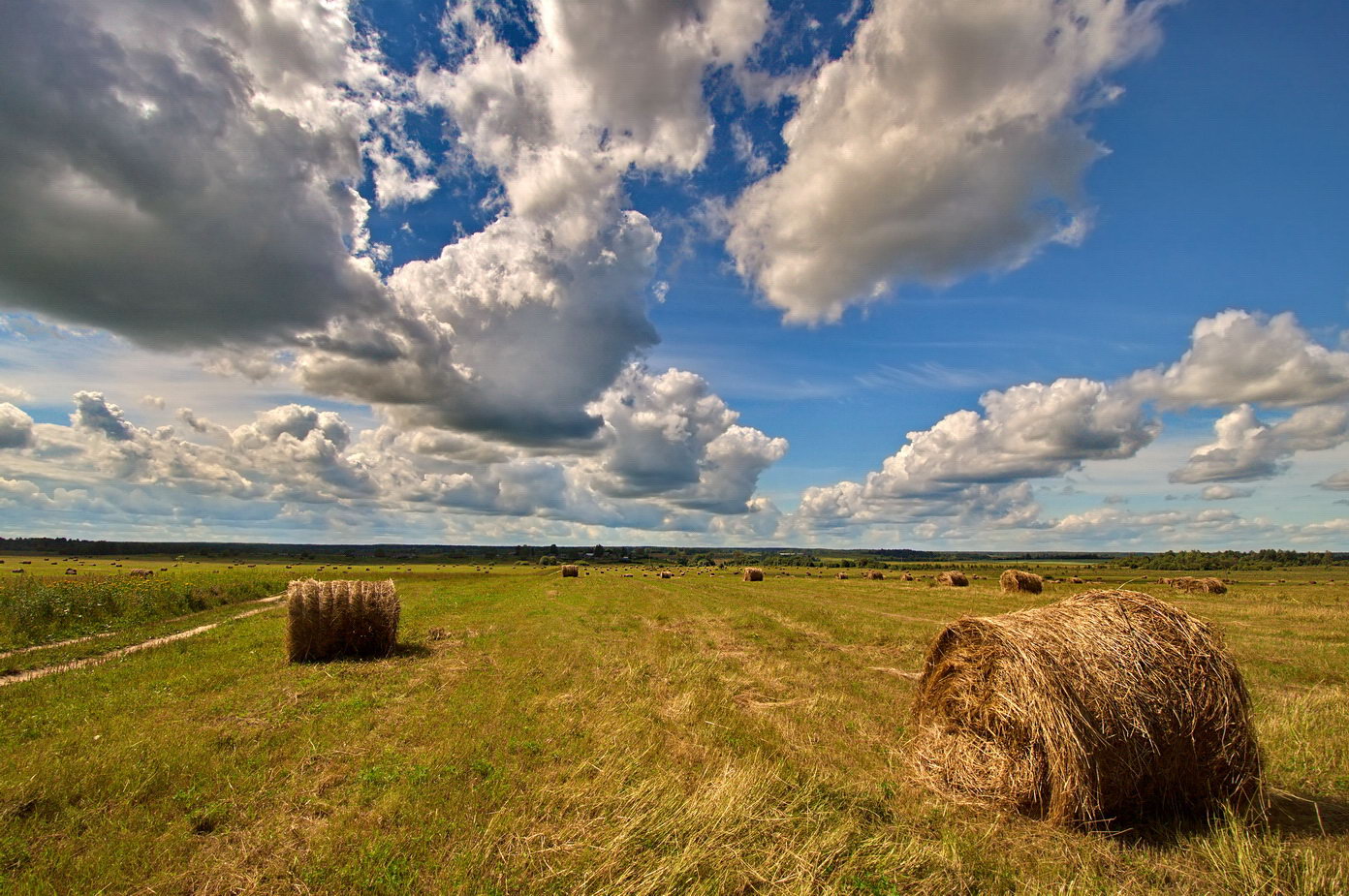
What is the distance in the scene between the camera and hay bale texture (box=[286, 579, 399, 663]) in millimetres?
17484

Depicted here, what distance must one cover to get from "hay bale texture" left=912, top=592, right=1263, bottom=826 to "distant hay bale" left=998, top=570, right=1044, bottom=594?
1637 inches

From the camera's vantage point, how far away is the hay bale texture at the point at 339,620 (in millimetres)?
17484

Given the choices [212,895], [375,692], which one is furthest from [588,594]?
[212,895]

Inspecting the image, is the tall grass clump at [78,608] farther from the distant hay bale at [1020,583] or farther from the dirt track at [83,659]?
the distant hay bale at [1020,583]

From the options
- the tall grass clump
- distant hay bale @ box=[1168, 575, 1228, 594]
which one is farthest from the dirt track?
distant hay bale @ box=[1168, 575, 1228, 594]

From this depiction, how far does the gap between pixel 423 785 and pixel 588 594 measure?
34764 mm

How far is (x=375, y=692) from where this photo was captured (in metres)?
13.6

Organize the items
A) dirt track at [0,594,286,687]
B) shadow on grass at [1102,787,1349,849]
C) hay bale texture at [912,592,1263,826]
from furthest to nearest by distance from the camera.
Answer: dirt track at [0,594,286,687]
hay bale texture at [912,592,1263,826]
shadow on grass at [1102,787,1349,849]

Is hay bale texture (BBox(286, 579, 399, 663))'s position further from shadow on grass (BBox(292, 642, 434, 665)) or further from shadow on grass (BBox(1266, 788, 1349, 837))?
shadow on grass (BBox(1266, 788, 1349, 837))

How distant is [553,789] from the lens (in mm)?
7910

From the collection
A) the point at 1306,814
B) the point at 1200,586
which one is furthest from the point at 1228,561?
the point at 1306,814

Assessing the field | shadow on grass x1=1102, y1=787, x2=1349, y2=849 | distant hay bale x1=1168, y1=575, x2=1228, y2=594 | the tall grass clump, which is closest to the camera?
the field

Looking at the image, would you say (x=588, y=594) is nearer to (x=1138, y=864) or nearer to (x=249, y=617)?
(x=249, y=617)

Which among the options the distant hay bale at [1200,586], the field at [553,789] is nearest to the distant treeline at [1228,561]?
the distant hay bale at [1200,586]
